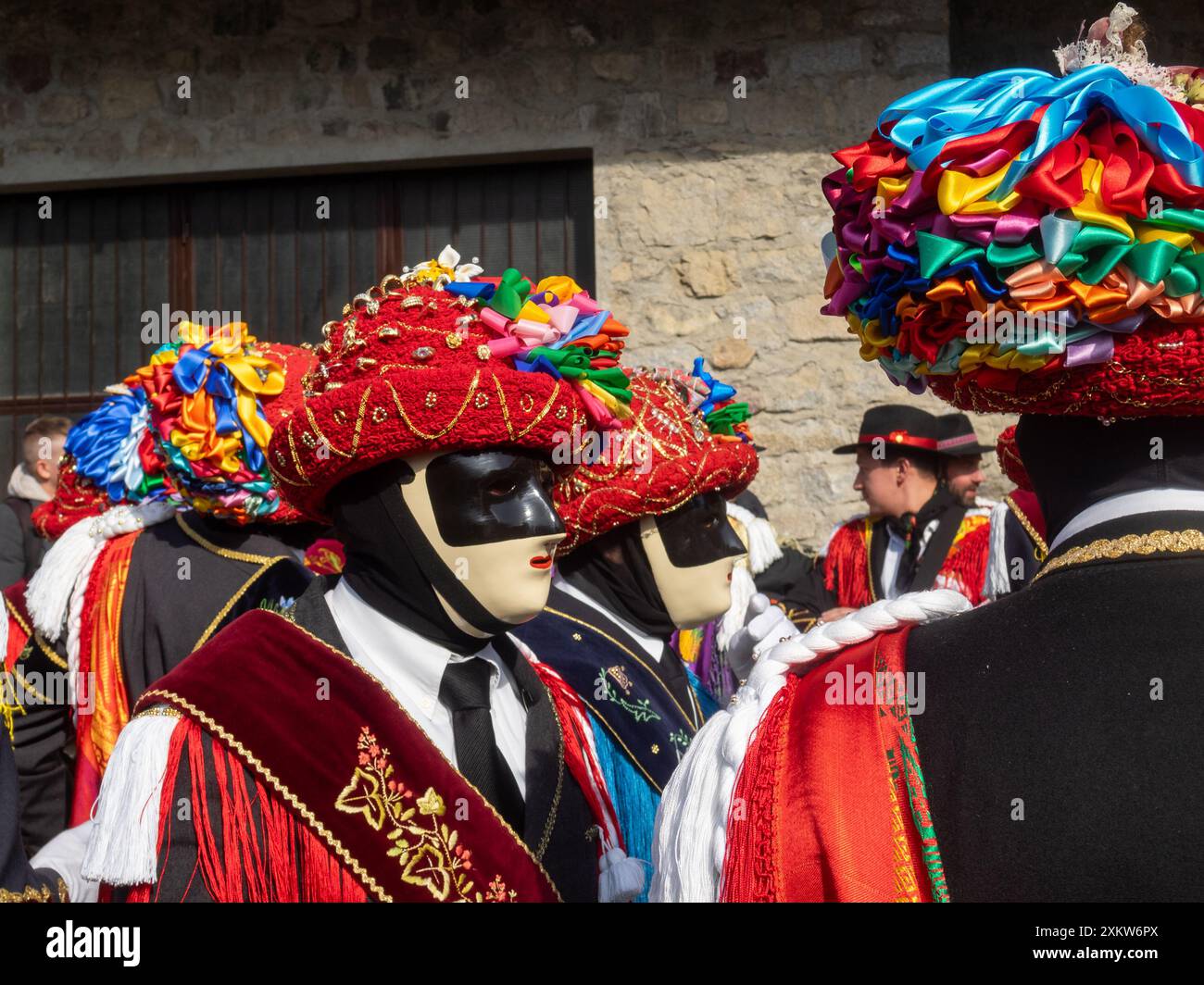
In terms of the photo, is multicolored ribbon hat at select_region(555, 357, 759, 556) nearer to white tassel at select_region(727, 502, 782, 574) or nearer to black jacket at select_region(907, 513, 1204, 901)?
black jacket at select_region(907, 513, 1204, 901)

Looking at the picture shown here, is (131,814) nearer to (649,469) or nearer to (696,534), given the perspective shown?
(649,469)

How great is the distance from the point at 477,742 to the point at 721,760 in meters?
0.81

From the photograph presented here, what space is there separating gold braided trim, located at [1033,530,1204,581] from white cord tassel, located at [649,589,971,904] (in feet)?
0.69

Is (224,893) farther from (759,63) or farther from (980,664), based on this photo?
(759,63)

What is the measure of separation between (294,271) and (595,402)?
226 inches

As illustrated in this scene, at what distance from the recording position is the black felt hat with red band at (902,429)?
6.54m

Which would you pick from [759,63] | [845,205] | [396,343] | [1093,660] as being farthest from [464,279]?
[759,63]

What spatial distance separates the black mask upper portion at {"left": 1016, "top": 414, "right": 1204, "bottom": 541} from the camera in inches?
63.1

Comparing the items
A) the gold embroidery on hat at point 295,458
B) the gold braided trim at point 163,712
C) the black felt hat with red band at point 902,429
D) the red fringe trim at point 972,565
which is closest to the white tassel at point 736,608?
the red fringe trim at point 972,565

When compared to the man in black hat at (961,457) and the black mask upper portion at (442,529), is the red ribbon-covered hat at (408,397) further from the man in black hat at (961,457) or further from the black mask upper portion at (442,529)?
the man in black hat at (961,457)

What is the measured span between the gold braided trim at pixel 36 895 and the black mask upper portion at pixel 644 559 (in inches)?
62.7

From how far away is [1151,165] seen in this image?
1561 millimetres

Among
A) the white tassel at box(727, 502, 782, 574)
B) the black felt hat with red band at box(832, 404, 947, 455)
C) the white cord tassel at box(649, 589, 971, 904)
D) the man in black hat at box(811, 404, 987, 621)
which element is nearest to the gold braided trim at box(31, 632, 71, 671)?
the white cord tassel at box(649, 589, 971, 904)

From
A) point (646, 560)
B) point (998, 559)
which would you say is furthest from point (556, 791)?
point (998, 559)
